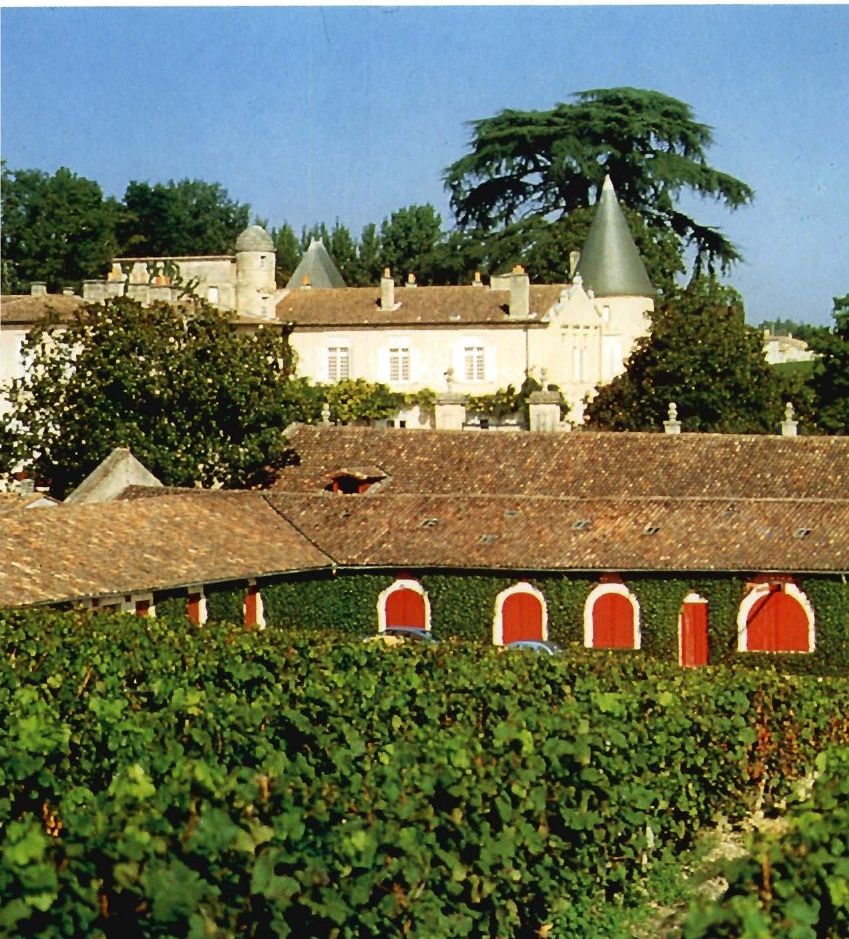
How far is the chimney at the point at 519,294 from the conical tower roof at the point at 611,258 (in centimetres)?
618

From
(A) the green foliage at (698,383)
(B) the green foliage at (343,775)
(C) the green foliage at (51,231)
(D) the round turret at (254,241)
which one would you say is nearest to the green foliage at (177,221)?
(C) the green foliage at (51,231)

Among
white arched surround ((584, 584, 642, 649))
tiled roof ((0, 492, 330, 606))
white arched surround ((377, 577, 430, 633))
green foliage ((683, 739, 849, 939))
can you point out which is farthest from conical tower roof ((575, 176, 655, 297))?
green foliage ((683, 739, 849, 939))

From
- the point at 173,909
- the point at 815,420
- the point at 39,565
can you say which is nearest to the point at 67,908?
the point at 173,909

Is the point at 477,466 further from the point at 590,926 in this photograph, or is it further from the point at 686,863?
the point at 590,926

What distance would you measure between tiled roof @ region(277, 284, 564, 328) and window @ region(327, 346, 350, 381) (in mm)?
993

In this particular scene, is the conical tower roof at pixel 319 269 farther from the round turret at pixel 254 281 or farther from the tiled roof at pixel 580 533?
the tiled roof at pixel 580 533

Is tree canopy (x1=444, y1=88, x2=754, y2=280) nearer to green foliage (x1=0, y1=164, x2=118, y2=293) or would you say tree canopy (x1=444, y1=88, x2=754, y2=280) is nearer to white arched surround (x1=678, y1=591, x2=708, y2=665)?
green foliage (x1=0, y1=164, x2=118, y2=293)

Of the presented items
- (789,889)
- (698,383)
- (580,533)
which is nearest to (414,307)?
(698,383)

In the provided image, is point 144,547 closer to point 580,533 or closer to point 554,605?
point 554,605

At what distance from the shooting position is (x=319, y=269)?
3775 inches

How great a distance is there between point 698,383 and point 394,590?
25.7m

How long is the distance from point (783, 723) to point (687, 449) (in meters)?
23.8

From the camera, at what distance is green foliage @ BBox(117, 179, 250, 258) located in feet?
329

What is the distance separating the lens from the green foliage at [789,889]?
1202 centimetres
